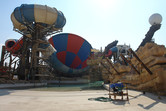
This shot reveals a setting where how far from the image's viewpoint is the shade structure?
30.9 metres

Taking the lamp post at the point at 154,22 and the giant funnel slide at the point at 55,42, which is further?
the giant funnel slide at the point at 55,42

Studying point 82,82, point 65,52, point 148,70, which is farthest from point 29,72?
point 148,70

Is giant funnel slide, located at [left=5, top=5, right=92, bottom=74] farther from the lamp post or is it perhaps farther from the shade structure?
the lamp post

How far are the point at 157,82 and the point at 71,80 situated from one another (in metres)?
24.5

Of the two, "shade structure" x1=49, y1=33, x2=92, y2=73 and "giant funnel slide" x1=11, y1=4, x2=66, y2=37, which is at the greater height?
"giant funnel slide" x1=11, y1=4, x2=66, y2=37

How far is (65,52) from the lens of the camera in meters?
31.0

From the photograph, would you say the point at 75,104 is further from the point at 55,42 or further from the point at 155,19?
the point at 55,42

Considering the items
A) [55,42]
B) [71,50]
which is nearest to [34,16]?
[55,42]

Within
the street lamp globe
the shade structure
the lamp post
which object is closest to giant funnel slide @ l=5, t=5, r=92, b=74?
the shade structure

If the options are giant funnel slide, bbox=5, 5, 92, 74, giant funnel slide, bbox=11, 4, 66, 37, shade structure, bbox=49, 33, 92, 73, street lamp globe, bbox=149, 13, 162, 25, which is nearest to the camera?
street lamp globe, bbox=149, 13, 162, 25

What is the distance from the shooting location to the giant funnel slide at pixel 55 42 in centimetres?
2220

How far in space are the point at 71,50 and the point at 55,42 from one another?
442 cm

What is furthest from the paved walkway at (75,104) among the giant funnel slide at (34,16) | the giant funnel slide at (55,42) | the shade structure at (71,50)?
the shade structure at (71,50)

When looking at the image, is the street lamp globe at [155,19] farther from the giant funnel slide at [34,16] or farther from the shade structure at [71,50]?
the shade structure at [71,50]
